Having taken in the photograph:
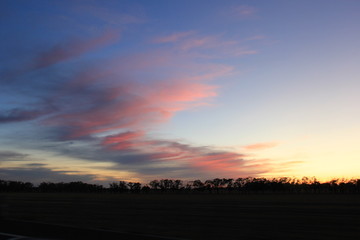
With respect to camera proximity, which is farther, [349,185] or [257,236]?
[349,185]

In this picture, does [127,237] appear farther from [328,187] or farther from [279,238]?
[328,187]

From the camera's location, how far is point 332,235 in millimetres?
14711

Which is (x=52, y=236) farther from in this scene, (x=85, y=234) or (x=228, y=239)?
(x=228, y=239)

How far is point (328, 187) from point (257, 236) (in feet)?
679

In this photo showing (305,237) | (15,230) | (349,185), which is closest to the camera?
A: (15,230)

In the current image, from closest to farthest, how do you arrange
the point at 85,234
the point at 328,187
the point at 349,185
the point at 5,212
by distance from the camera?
the point at 85,234 → the point at 5,212 → the point at 349,185 → the point at 328,187

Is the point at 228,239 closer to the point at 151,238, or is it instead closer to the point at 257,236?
the point at 257,236

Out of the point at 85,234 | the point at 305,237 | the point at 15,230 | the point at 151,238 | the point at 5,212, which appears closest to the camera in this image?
the point at 151,238

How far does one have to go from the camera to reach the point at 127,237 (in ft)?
35.9

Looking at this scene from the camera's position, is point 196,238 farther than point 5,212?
No

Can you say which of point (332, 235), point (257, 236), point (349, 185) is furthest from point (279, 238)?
point (349, 185)

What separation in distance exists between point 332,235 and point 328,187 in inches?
8063

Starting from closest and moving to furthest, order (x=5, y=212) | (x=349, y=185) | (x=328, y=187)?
(x=5, y=212) < (x=349, y=185) < (x=328, y=187)

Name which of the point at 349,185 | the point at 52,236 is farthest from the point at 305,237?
the point at 349,185
